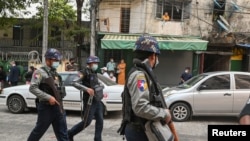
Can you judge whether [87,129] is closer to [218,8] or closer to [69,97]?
[69,97]

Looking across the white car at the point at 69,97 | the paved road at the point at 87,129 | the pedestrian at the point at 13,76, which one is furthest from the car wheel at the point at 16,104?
the pedestrian at the point at 13,76

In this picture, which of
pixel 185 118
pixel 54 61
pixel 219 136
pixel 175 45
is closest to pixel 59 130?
pixel 54 61

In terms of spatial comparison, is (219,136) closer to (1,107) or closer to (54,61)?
(54,61)

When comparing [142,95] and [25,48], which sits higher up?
[25,48]

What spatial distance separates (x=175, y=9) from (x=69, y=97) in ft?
36.8

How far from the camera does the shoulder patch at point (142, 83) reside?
319 centimetres

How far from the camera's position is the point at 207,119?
10141mm

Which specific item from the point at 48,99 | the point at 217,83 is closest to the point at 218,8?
the point at 217,83

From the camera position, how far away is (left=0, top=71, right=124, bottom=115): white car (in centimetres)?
972

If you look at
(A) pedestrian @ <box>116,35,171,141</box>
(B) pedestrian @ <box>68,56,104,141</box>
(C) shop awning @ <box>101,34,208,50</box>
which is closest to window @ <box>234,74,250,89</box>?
(B) pedestrian @ <box>68,56,104,141</box>

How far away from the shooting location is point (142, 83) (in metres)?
3.20

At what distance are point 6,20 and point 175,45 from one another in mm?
10437

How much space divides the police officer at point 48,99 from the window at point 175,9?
47.9 feet

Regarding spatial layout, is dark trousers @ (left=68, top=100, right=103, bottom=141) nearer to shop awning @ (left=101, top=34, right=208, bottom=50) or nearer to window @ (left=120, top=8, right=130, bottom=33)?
shop awning @ (left=101, top=34, right=208, bottom=50)
